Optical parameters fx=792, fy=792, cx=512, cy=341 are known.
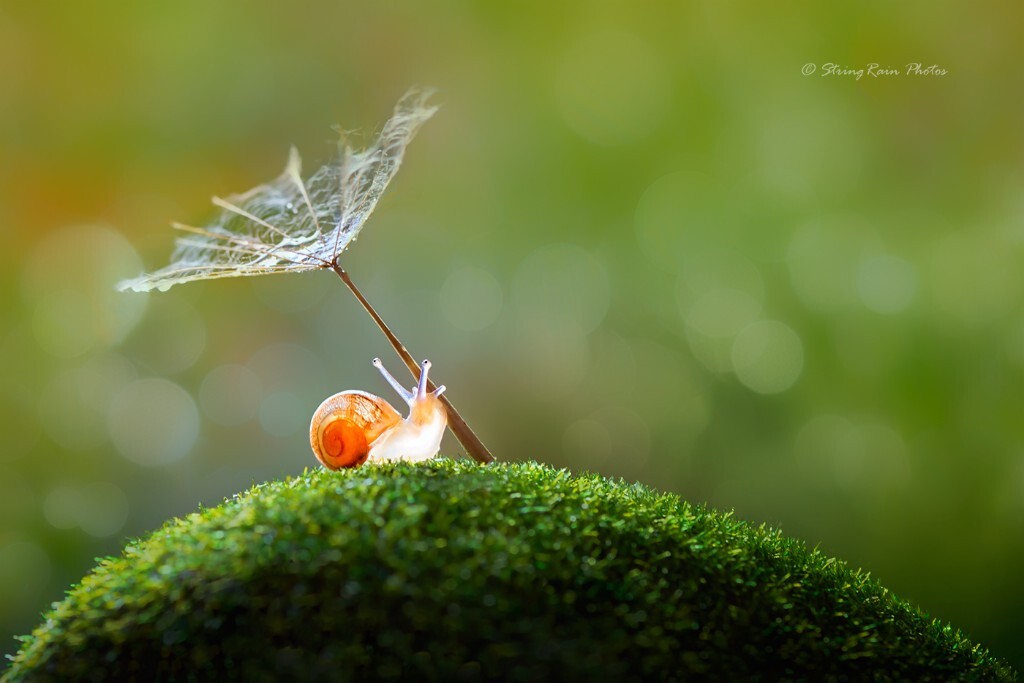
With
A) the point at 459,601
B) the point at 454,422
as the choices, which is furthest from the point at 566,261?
the point at 459,601

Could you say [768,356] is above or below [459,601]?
below

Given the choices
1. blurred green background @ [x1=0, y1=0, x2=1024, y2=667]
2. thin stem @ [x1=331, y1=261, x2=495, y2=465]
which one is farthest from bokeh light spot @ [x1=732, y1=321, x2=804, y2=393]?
thin stem @ [x1=331, y1=261, x2=495, y2=465]

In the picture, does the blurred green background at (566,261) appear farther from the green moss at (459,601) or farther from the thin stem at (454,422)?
the green moss at (459,601)

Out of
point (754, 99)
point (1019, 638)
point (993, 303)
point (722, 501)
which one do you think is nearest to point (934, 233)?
point (993, 303)

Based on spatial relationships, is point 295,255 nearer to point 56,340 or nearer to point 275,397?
point 275,397

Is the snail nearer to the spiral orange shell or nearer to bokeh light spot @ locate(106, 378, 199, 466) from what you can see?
the spiral orange shell

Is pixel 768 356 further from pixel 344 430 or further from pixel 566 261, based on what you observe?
pixel 344 430

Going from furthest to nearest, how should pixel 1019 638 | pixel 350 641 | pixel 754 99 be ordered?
pixel 754 99 → pixel 1019 638 → pixel 350 641
